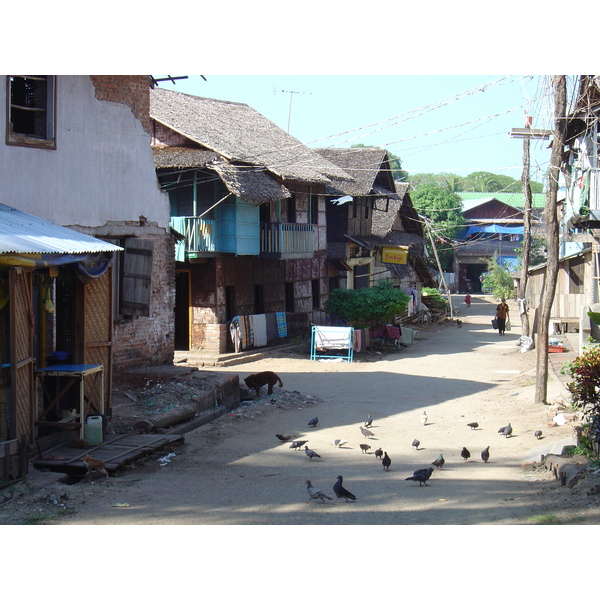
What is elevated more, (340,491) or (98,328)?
(98,328)

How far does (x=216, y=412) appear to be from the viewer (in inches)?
518

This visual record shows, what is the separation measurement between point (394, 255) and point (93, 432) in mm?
25536

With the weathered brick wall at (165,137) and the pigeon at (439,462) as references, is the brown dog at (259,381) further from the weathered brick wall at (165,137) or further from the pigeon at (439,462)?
the weathered brick wall at (165,137)

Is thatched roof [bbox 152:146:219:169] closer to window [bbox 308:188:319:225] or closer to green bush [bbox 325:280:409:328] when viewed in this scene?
window [bbox 308:188:319:225]

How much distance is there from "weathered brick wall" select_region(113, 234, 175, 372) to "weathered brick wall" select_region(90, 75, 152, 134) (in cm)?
246

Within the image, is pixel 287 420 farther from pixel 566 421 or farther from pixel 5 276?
pixel 5 276

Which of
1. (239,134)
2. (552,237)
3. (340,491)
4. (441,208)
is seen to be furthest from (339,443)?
(441,208)

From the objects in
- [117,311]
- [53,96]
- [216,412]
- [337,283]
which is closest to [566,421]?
[216,412]

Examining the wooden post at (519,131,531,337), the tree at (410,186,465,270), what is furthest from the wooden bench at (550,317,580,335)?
the tree at (410,186,465,270)

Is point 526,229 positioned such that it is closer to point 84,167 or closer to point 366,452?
point 366,452

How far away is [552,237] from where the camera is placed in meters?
13.9

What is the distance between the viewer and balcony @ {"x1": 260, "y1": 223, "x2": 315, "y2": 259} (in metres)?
22.8

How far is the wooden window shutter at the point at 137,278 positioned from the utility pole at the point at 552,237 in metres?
7.83

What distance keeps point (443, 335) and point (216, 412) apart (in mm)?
19474
